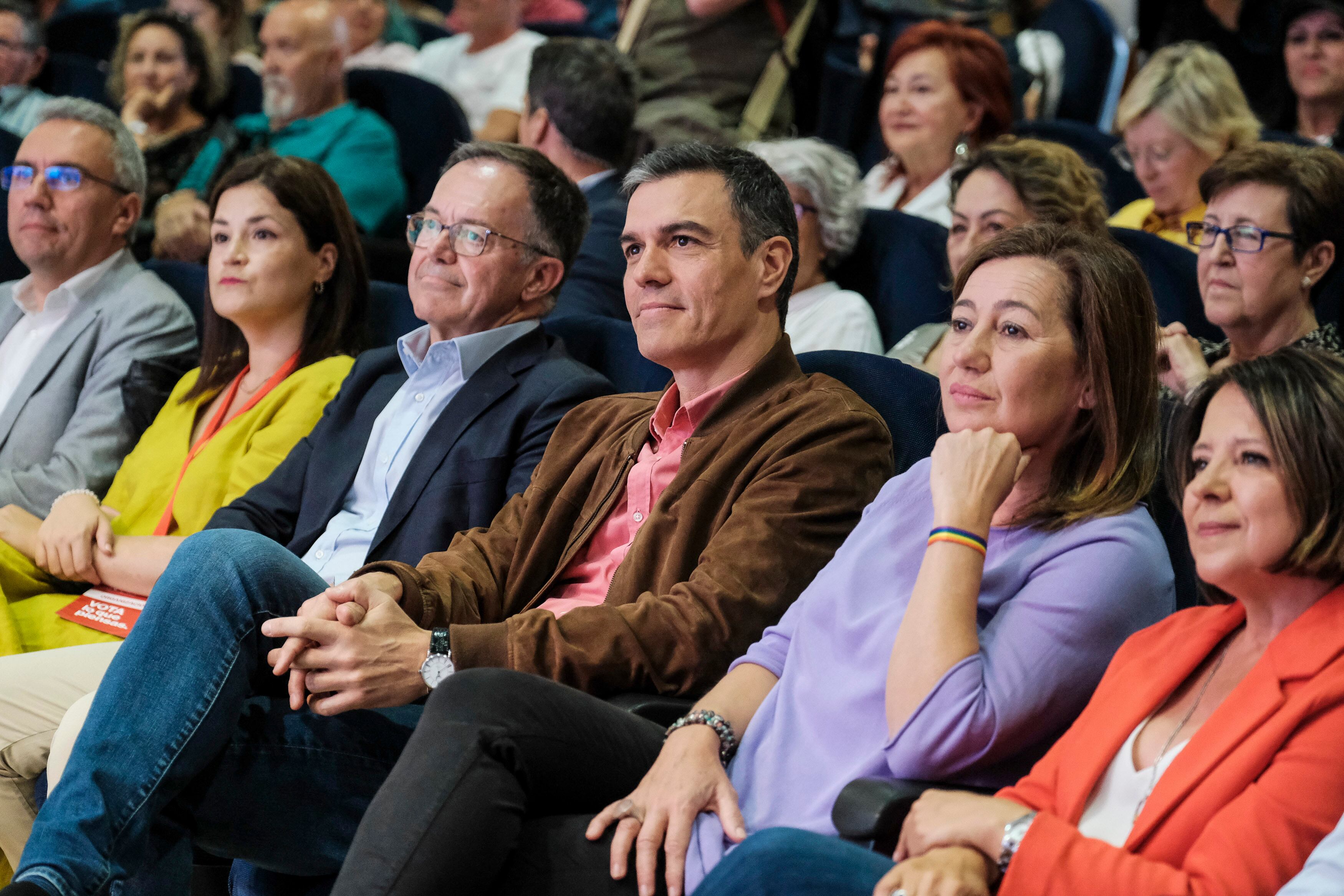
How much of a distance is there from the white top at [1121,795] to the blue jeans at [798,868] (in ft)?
0.65

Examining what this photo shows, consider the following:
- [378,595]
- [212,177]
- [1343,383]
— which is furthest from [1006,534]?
[212,177]

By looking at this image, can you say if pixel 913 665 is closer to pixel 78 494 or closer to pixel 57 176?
pixel 78 494

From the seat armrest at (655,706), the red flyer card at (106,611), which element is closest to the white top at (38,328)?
the red flyer card at (106,611)

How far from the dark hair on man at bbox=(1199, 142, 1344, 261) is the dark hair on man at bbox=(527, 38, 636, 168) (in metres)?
1.55

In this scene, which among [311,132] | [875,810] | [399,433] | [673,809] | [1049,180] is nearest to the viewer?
[875,810]

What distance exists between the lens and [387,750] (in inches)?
67.4

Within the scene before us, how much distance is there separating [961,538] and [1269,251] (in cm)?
131

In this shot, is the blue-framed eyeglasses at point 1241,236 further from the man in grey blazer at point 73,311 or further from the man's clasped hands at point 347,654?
the man in grey blazer at point 73,311

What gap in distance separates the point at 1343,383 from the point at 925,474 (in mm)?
514

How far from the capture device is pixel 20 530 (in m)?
2.53

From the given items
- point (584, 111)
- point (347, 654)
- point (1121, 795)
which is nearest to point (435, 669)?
point (347, 654)

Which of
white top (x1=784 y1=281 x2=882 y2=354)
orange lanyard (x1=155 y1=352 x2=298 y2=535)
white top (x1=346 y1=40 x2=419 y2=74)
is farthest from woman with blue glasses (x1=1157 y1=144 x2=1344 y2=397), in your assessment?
white top (x1=346 y1=40 x2=419 y2=74)

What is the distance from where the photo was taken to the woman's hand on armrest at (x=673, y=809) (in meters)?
1.36

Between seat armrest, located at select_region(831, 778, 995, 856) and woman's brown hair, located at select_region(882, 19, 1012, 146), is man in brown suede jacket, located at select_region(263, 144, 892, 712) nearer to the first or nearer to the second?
seat armrest, located at select_region(831, 778, 995, 856)
